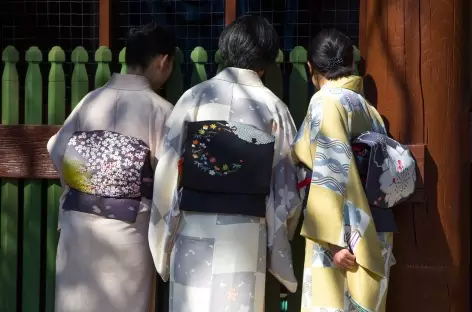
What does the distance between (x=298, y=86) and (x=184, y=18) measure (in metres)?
2.32

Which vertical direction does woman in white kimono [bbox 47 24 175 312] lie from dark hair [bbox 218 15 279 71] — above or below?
below

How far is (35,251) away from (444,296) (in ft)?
7.31

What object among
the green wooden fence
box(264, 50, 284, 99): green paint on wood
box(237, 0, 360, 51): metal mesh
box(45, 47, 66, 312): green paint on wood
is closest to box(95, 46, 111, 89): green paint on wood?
the green wooden fence

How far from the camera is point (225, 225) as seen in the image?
14.3 ft

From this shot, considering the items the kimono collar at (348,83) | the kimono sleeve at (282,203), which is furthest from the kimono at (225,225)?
the kimono collar at (348,83)

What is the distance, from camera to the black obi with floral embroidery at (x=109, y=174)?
180 inches

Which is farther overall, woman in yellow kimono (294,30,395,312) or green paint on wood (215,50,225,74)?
green paint on wood (215,50,225,74)

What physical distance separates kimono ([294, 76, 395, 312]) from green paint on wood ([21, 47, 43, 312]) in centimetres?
161

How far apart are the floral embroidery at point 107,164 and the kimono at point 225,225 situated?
16cm

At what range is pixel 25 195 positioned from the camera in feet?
16.9

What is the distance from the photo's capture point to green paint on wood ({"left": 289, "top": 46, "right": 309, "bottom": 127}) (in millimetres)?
4961

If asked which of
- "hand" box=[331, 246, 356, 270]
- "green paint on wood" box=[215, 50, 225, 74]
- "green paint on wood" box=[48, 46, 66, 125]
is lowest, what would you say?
"hand" box=[331, 246, 356, 270]

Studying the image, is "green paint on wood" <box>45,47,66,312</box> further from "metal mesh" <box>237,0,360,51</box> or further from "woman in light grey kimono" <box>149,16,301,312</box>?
"metal mesh" <box>237,0,360,51</box>

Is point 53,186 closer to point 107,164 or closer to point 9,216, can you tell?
point 9,216
